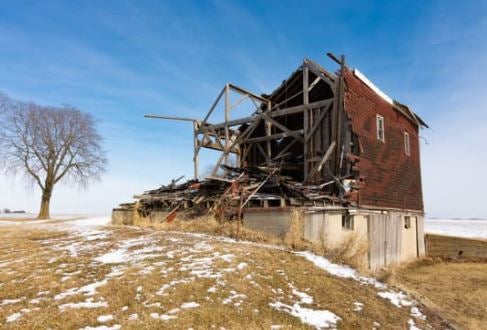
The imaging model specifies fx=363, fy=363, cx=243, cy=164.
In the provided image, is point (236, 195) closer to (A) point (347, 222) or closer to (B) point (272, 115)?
(A) point (347, 222)

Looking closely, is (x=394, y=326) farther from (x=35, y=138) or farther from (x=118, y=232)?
(x=35, y=138)

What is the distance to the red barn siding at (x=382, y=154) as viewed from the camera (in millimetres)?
14648

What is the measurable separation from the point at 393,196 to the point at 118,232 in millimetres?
12477

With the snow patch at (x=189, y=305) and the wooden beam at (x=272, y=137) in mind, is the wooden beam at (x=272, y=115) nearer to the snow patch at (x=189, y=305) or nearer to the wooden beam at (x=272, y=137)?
the wooden beam at (x=272, y=137)

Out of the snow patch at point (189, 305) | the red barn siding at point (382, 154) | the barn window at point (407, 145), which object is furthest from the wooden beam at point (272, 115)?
the snow patch at point (189, 305)

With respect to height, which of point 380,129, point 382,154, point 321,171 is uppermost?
point 380,129

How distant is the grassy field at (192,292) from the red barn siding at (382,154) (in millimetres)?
7298

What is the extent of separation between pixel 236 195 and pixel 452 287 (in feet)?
25.5

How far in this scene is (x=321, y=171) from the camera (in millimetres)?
14820

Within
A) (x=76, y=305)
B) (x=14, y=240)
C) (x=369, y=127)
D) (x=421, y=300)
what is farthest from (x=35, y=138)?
(x=421, y=300)

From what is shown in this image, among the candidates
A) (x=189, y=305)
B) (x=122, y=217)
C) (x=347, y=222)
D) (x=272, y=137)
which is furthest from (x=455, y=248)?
(x=189, y=305)

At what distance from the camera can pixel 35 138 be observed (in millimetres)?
30422

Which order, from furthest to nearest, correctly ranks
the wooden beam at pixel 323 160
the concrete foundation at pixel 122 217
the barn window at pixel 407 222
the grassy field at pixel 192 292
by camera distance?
the barn window at pixel 407 222 < the concrete foundation at pixel 122 217 < the wooden beam at pixel 323 160 < the grassy field at pixel 192 292

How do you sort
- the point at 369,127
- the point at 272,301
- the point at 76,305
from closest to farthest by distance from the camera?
the point at 76,305
the point at 272,301
the point at 369,127
